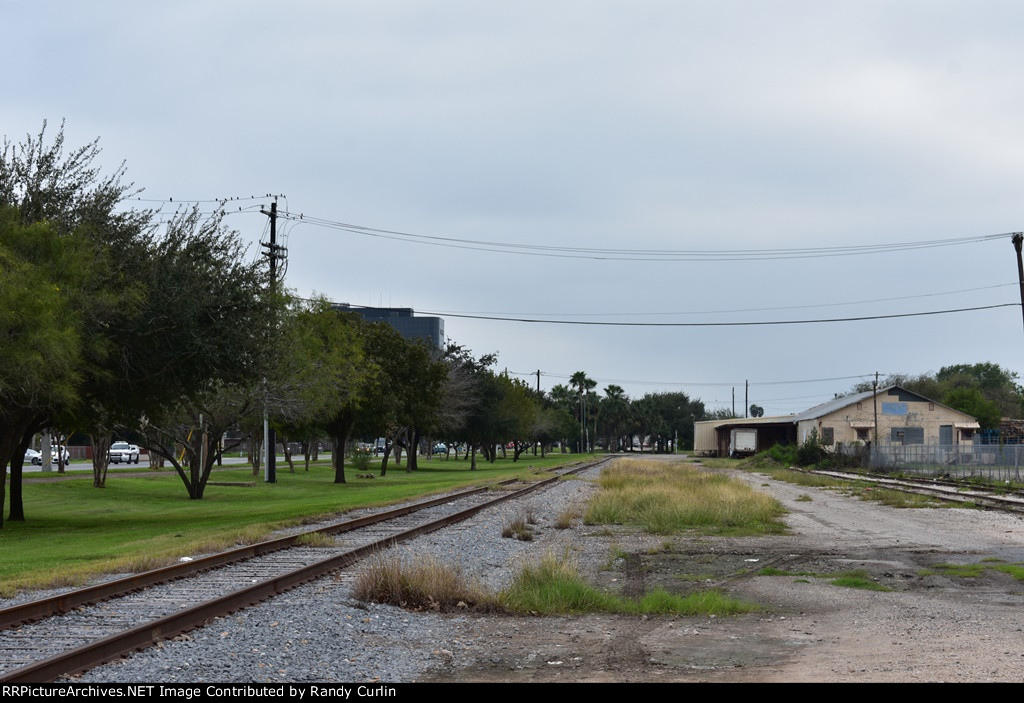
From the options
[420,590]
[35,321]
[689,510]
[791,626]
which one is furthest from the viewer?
[689,510]

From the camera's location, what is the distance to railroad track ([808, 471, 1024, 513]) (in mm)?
33031

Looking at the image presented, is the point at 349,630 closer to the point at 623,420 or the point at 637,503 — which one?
the point at 637,503

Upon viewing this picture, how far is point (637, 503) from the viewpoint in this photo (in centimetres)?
3009

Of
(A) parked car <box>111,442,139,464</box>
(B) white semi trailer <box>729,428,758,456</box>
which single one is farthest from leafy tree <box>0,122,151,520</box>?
(B) white semi trailer <box>729,428,758,456</box>

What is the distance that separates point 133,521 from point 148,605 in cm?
1792

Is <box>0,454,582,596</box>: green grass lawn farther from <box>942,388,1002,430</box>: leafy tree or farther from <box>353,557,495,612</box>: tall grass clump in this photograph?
<box>942,388,1002,430</box>: leafy tree

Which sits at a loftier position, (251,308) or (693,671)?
(251,308)

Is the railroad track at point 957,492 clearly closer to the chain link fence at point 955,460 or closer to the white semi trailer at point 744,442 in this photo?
the chain link fence at point 955,460

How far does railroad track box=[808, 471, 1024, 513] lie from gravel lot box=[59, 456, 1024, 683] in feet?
50.2

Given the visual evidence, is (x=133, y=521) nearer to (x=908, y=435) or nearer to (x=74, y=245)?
(x=74, y=245)

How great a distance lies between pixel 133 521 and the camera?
28969mm

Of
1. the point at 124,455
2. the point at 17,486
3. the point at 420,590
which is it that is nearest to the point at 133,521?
the point at 17,486
